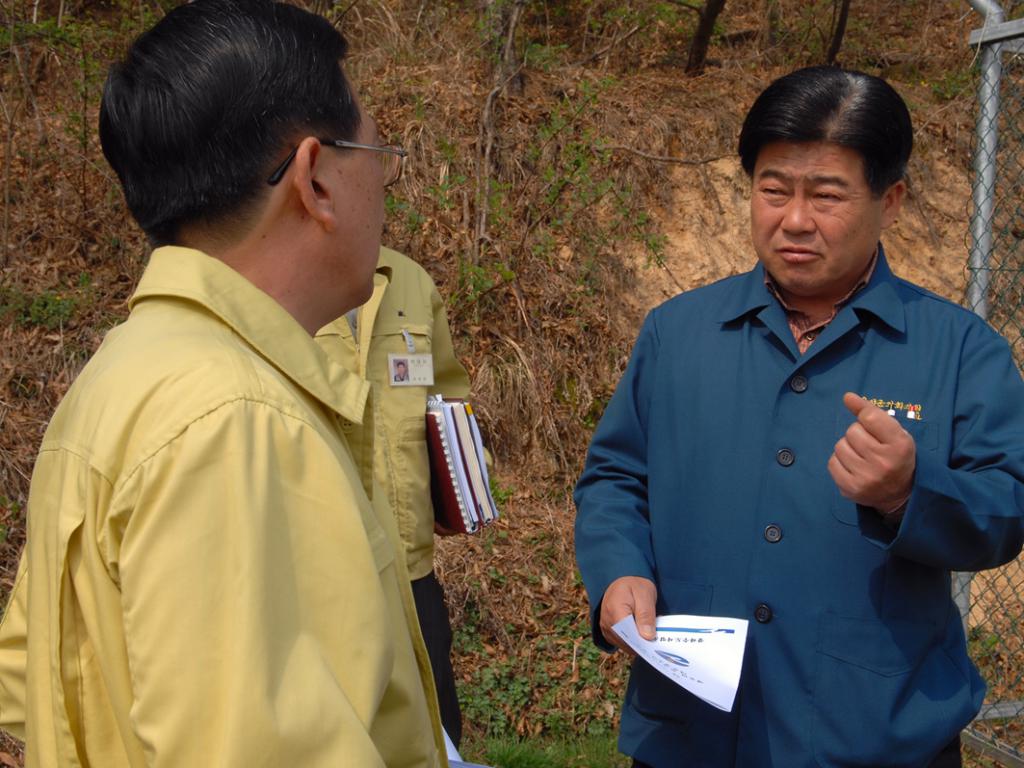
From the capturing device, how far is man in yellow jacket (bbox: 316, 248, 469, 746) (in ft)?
10.2

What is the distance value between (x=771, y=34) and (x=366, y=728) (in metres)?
8.60

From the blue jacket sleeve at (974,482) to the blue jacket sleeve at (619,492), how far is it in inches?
20.5

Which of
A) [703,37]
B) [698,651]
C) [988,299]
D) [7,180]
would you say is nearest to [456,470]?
[698,651]

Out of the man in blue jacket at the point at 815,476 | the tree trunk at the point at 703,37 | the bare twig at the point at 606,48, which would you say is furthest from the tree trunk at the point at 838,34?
the man in blue jacket at the point at 815,476

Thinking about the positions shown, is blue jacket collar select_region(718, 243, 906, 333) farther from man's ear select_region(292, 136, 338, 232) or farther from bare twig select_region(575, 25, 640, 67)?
bare twig select_region(575, 25, 640, 67)

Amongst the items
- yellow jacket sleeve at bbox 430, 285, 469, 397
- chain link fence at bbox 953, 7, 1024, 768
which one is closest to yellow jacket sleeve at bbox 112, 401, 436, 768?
yellow jacket sleeve at bbox 430, 285, 469, 397

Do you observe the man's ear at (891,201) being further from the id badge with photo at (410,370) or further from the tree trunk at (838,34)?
the tree trunk at (838,34)

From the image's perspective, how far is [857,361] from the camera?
87.7 inches

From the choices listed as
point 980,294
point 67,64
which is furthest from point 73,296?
point 980,294

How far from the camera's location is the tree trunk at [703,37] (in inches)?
315

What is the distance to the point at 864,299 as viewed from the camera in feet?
7.38

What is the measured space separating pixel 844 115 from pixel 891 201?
11.2 inches

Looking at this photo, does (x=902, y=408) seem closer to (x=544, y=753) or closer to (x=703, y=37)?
(x=544, y=753)

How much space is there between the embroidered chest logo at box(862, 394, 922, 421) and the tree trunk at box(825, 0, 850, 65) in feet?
22.5
